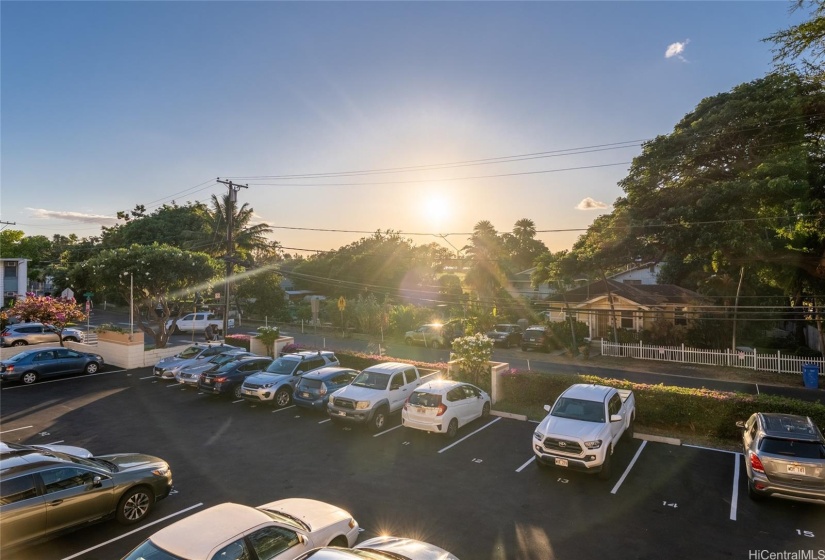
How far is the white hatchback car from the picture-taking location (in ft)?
43.4

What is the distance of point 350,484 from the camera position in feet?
34.0

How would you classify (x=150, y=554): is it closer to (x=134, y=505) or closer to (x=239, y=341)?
(x=134, y=505)

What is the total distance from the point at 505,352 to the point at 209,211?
120 ft

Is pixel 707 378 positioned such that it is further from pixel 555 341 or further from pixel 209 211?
pixel 209 211

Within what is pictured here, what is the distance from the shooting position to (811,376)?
21.8 meters

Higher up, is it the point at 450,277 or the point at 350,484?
the point at 450,277

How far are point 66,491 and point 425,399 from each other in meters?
8.56

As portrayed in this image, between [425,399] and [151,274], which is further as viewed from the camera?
[151,274]

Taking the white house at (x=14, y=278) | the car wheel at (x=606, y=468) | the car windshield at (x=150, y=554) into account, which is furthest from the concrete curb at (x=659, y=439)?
the white house at (x=14, y=278)

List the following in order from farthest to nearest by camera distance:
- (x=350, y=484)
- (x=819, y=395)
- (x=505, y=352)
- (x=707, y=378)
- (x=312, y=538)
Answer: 1. (x=505, y=352)
2. (x=707, y=378)
3. (x=819, y=395)
4. (x=350, y=484)
5. (x=312, y=538)

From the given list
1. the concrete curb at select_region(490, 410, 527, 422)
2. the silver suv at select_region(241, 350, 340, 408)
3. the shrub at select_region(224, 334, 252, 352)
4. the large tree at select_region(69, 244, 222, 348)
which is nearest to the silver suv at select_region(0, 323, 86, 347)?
the large tree at select_region(69, 244, 222, 348)

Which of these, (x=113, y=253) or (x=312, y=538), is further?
(x=113, y=253)

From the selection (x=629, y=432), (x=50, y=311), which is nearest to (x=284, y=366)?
(x=629, y=432)

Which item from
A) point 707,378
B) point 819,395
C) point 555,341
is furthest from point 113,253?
point 819,395
